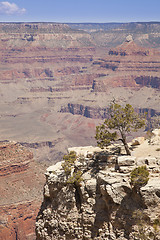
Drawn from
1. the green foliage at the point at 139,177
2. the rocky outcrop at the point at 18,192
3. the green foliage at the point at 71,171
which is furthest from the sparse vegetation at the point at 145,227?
the rocky outcrop at the point at 18,192

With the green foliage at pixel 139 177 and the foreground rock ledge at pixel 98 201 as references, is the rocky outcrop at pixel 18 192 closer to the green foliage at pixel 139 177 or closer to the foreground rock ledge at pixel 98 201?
the foreground rock ledge at pixel 98 201

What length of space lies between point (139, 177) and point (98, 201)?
364cm

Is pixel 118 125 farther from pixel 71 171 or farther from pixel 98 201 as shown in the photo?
pixel 98 201

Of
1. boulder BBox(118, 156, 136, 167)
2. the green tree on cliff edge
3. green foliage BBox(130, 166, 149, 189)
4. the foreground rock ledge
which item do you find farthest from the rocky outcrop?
green foliage BBox(130, 166, 149, 189)

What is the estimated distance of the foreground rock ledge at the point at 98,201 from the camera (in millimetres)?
22672

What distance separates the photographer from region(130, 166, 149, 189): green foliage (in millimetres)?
22781

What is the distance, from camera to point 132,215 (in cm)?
2258

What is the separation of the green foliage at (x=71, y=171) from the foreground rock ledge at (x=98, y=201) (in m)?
0.45

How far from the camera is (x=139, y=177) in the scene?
75.6 ft

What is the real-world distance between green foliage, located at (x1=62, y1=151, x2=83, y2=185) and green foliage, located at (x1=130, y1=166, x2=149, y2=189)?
4.23 meters

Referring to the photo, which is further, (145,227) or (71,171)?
(71,171)

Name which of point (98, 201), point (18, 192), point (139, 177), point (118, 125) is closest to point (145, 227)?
point (139, 177)

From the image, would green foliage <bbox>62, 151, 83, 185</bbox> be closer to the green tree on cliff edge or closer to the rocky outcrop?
the green tree on cliff edge

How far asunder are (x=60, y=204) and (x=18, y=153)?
50.5 meters
